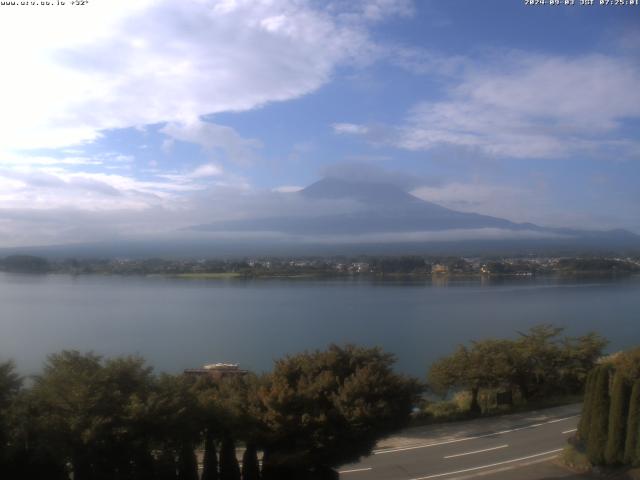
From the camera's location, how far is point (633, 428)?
619cm

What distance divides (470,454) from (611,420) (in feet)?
6.11

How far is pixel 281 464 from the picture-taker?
5.36m

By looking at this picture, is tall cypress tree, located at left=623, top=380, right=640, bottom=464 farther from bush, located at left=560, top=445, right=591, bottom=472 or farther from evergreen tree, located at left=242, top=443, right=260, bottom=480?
evergreen tree, located at left=242, top=443, right=260, bottom=480

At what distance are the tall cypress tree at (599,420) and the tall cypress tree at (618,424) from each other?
88mm

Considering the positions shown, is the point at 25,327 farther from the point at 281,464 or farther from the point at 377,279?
the point at 377,279

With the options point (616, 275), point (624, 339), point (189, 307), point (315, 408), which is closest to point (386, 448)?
point (315, 408)

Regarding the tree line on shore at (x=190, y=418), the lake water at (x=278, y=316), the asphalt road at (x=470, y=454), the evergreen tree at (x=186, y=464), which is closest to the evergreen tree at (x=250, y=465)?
the tree line on shore at (x=190, y=418)

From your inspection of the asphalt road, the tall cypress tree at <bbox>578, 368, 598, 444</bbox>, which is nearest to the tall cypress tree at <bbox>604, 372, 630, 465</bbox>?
the tall cypress tree at <bbox>578, 368, 598, 444</bbox>

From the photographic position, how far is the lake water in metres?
19.8

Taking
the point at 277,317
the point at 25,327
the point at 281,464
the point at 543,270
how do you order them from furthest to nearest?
1. the point at 543,270
2. the point at 277,317
3. the point at 25,327
4. the point at 281,464

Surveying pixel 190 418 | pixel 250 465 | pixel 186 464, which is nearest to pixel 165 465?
pixel 186 464

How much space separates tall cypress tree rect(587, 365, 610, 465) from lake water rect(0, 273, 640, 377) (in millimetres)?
9475

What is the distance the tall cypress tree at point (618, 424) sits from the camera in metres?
6.27

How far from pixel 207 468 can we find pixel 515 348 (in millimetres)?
7388
